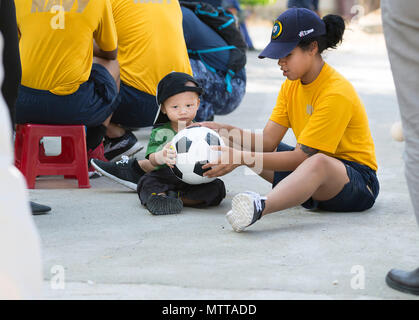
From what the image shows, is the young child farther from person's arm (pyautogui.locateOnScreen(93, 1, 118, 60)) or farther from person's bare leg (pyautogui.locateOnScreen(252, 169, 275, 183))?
person's arm (pyautogui.locateOnScreen(93, 1, 118, 60))

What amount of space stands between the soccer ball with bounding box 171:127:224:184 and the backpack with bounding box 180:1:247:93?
1.97 m

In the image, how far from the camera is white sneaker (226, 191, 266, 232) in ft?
10.2

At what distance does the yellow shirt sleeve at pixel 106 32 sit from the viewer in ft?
13.7

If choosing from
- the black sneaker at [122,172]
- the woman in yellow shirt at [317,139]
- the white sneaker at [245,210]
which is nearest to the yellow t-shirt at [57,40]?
the black sneaker at [122,172]

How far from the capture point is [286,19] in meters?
3.45

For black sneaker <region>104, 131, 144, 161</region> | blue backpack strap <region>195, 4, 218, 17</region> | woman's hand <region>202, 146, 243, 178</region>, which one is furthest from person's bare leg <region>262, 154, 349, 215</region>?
blue backpack strap <region>195, 4, 218, 17</region>

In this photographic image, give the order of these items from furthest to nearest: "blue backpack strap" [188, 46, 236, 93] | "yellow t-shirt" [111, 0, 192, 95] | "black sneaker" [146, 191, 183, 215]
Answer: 1. "blue backpack strap" [188, 46, 236, 93]
2. "yellow t-shirt" [111, 0, 192, 95]
3. "black sneaker" [146, 191, 183, 215]

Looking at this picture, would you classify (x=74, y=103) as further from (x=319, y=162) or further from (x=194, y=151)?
(x=319, y=162)

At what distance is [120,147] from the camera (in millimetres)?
4898

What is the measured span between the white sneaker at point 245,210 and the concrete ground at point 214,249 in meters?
0.06

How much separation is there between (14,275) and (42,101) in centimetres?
259

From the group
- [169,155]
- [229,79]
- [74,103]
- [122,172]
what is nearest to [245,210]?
[169,155]

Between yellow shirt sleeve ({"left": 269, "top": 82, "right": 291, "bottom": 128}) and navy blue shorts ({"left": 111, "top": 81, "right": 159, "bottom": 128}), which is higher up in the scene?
yellow shirt sleeve ({"left": 269, "top": 82, "right": 291, "bottom": 128})

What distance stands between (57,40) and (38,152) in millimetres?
679
